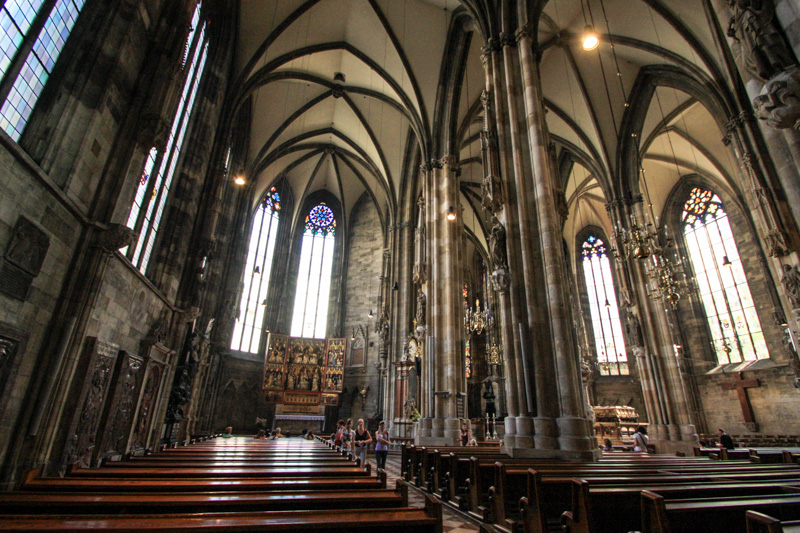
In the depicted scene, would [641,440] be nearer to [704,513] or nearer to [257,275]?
[704,513]

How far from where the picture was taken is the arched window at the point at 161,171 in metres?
8.76

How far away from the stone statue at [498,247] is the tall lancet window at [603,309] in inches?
724

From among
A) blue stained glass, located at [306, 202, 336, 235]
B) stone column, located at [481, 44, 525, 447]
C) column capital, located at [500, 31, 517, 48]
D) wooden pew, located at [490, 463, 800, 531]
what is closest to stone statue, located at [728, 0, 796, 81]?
wooden pew, located at [490, 463, 800, 531]

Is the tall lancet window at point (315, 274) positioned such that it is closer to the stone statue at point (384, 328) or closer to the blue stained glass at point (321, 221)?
the blue stained glass at point (321, 221)

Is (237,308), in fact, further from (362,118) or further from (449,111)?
(449,111)

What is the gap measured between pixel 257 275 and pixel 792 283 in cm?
2270

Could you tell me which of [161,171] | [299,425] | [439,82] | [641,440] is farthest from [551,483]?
[299,425]

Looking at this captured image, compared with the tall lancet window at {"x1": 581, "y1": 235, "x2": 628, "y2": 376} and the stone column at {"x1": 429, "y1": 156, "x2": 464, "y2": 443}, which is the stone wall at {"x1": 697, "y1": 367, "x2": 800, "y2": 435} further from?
the stone column at {"x1": 429, "y1": 156, "x2": 464, "y2": 443}

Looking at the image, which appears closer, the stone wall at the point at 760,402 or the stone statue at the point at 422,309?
the stone statue at the point at 422,309

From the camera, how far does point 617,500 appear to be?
2.97m

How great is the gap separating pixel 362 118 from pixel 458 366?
14.1 m

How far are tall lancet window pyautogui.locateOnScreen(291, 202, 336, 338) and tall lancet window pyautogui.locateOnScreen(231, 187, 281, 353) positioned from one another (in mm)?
2311

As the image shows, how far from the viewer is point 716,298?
20.4 m

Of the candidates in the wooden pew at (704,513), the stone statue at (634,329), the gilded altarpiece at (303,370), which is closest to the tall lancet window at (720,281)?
the stone statue at (634,329)
